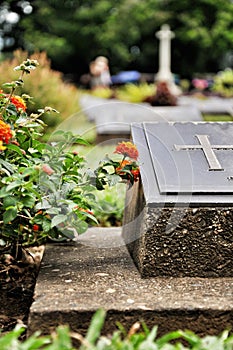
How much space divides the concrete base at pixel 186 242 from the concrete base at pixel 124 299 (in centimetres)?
5

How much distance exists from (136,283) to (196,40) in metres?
29.8

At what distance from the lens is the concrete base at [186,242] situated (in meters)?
2.75

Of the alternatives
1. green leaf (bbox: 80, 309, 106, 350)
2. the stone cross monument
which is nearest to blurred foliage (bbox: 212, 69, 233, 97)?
the stone cross monument

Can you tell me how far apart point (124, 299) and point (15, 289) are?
93cm

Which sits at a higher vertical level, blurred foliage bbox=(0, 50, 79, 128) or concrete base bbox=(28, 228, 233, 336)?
blurred foliage bbox=(0, 50, 79, 128)

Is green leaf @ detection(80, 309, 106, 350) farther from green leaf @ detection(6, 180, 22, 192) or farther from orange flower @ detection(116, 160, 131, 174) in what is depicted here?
orange flower @ detection(116, 160, 131, 174)

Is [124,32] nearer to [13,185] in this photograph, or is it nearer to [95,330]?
[13,185]

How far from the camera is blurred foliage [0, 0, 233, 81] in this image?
3022 centimetres

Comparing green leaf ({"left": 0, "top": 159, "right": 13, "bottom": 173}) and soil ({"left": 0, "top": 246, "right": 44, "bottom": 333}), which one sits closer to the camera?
green leaf ({"left": 0, "top": 159, "right": 13, "bottom": 173})

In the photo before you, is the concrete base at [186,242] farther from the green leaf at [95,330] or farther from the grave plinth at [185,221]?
the green leaf at [95,330]

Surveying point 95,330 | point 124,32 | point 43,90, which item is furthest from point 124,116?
point 124,32

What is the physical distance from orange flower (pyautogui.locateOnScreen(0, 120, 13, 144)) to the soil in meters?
0.71

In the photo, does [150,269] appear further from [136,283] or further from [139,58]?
[139,58]

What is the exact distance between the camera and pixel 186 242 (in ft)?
9.11
